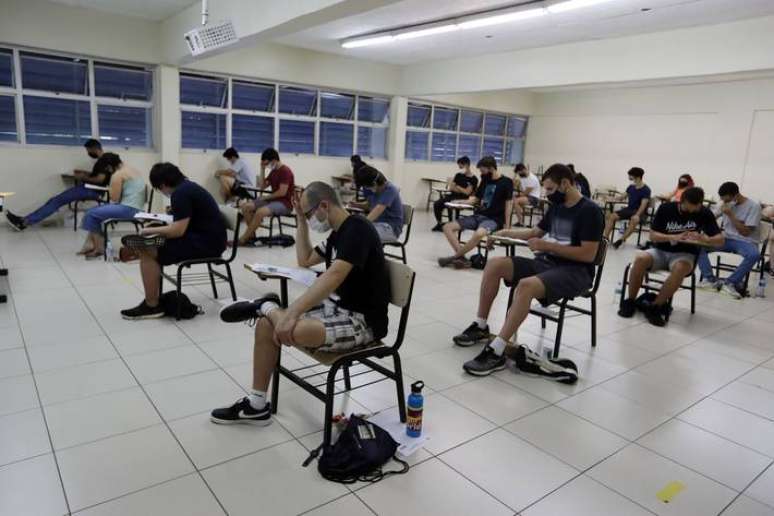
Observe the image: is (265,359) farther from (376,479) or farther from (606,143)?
(606,143)

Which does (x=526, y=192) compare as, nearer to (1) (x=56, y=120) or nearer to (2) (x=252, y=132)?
(2) (x=252, y=132)

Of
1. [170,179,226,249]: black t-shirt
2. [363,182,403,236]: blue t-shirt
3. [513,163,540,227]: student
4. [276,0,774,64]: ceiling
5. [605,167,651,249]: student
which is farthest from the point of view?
[513,163,540,227]: student

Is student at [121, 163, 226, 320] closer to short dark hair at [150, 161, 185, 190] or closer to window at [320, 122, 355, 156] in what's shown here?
short dark hair at [150, 161, 185, 190]

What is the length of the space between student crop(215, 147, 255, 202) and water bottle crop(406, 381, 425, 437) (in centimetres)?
617

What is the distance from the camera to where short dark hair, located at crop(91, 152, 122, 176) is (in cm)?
554

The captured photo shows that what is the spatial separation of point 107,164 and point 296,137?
3.82 m

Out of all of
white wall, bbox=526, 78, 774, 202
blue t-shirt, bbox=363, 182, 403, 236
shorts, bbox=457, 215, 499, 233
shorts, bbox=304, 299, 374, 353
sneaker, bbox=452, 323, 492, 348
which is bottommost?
sneaker, bbox=452, 323, 492, 348

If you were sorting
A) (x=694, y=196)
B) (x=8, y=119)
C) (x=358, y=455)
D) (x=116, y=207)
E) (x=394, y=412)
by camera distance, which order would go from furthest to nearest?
(x=8, y=119) → (x=116, y=207) → (x=694, y=196) → (x=394, y=412) → (x=358, y=455)

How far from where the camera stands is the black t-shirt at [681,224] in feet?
13.7

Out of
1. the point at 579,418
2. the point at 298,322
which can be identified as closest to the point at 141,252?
the point at 298,322

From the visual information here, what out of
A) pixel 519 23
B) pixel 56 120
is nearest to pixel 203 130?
pixel 56 120

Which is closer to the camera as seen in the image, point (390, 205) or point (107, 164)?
point (390, 205)

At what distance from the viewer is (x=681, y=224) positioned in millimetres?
4219

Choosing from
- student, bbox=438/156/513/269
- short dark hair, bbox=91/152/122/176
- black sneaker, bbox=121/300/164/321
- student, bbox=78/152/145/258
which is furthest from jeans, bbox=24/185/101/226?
student, bbox=438/156/513/269
